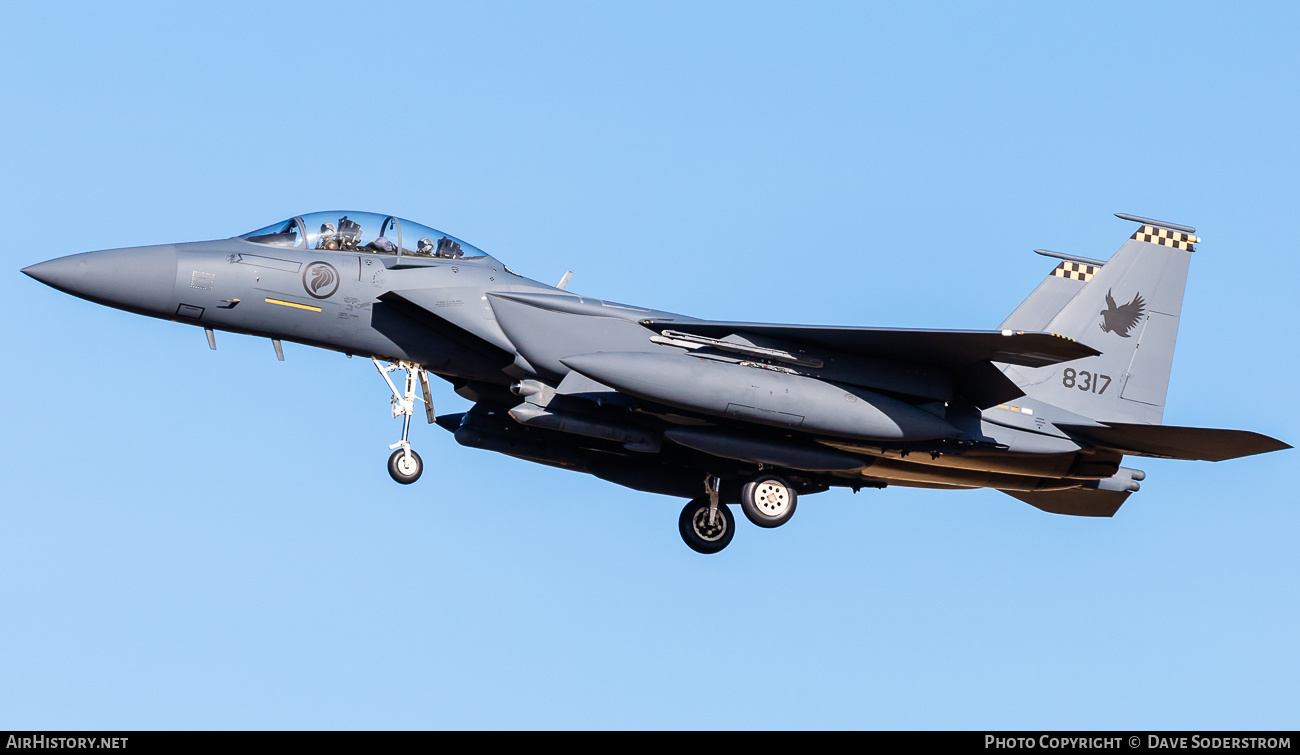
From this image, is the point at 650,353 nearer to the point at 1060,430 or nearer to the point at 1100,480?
the point at 1060,430

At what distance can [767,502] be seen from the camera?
47.6ft

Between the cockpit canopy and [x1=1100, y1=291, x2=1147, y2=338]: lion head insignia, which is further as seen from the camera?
[x1=1100, y1=291, x2=1147, y2=338]: lion head insignia

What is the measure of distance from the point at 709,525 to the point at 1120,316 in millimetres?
5360

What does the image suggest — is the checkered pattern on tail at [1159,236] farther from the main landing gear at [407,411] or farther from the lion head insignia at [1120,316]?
the main landing gear at [407,411]

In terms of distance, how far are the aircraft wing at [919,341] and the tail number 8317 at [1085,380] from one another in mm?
2242

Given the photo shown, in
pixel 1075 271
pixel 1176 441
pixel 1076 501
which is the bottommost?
pixel 1076 501

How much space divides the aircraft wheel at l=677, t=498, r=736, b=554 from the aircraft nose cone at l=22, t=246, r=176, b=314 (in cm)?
620

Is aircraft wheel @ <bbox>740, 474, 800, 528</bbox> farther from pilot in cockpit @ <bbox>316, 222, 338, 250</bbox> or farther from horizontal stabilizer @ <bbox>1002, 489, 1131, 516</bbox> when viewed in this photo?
pilot in cockpit @ <bbox>316, 222, 338, 250</bbox>

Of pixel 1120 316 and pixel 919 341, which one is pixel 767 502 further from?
pixel 1120 316

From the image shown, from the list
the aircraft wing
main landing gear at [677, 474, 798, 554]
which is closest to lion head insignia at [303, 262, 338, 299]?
the aircraft wing

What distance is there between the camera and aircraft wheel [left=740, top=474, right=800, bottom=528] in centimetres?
1448

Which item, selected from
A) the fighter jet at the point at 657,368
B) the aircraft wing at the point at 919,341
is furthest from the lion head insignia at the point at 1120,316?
the aircraft wing at the point at 919,341

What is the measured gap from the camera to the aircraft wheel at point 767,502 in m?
14.5

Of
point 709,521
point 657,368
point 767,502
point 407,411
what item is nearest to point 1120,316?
point 767,502
